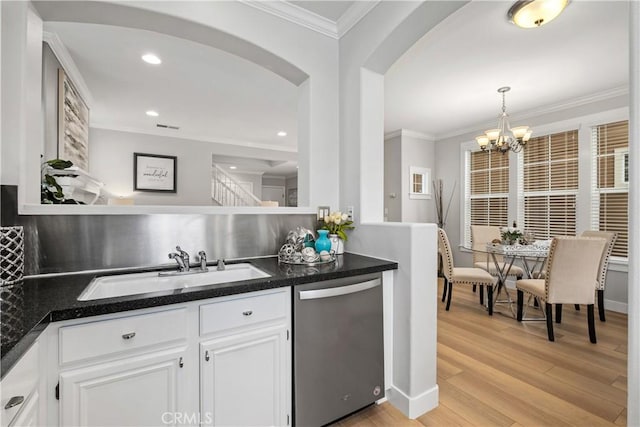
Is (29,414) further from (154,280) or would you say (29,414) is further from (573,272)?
(573,272)

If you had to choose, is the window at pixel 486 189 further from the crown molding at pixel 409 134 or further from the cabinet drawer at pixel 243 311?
the cabinet drawer at pixel 243 311

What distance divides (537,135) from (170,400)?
532 centimetres

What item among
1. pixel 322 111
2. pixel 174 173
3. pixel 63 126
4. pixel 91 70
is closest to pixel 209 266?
pixel 322 111

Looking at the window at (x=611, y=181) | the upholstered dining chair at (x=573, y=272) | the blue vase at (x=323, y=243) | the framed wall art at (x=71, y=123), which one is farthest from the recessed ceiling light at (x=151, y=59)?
the window at (x=611, y=181)

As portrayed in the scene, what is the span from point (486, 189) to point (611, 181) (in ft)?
5.27

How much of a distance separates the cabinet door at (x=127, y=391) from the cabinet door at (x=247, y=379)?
11 centimetres

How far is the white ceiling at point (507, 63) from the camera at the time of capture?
2271 millimetres

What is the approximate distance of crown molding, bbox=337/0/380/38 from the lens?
1.99 m

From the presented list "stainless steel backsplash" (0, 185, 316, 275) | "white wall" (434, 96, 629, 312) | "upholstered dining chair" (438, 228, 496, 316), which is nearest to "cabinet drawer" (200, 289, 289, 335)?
"stainless steel backsplash" (0, 185, 316, 275)

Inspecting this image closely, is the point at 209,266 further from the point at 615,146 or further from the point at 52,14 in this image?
the point at 615,146

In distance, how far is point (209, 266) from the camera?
177cm

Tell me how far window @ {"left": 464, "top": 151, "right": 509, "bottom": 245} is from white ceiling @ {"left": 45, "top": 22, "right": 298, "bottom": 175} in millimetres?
3353

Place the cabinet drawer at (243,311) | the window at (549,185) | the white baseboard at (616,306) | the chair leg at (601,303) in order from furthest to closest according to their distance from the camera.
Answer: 1. the window at (549,185)
2. the white baseboard at (616,306)
3. the chair leg at (601,303)
4. the cabinet drawer at (243,311)

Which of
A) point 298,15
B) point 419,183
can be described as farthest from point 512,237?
point 298,15
